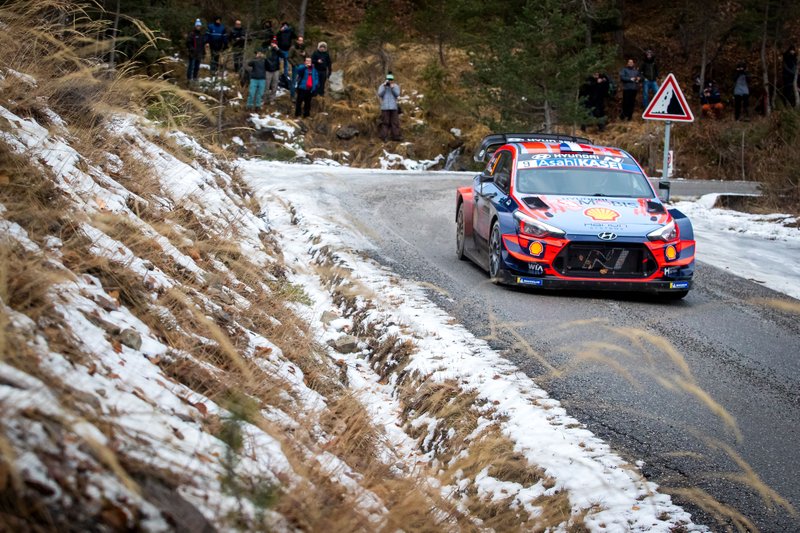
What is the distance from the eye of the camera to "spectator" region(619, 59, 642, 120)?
3281cm

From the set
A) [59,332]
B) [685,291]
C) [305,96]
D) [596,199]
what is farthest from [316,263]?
[305,96]

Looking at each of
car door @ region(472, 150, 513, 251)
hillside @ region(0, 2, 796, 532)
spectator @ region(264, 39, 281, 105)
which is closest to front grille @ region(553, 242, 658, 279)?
car door @ region(472, 150, 513, 251)

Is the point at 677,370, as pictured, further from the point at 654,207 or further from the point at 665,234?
the point at 654,207

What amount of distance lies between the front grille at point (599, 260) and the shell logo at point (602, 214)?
1.32ft

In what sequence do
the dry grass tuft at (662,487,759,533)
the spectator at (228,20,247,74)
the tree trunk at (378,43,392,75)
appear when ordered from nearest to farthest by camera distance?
the dry grass tuft at (662,487,759,533) < the spectator at (228,20,247,74) < the tree trunk at (378,43,392,75)

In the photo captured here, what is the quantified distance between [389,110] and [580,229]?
69.4ft

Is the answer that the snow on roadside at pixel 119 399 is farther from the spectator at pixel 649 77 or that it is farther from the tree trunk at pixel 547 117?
the spectator at pixel 649 77

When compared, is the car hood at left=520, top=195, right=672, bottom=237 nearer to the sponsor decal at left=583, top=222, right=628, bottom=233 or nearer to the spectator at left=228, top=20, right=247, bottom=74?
the sponsor decal at left=583, top=222, right=628, bottom=233

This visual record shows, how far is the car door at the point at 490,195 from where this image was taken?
11.4 m

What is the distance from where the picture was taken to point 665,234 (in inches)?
405

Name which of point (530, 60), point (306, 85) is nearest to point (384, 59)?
point (306, 85)

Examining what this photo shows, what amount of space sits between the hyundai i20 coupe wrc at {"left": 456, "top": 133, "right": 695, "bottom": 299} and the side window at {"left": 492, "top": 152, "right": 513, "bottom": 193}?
3 cm

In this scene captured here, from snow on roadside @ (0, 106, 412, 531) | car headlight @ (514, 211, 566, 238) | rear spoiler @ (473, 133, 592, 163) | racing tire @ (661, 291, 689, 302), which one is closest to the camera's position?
snow on roadside @ (0, 106, 412, 531)

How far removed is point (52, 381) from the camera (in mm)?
3381
